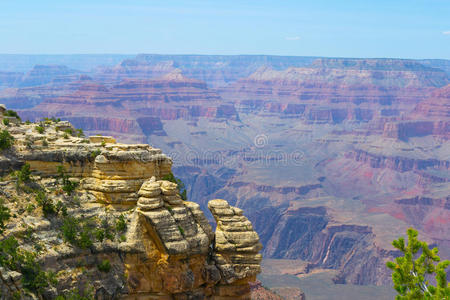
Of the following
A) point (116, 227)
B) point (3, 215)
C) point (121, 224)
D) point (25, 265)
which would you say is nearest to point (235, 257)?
point (121, 224)

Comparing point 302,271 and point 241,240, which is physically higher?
point 241,240

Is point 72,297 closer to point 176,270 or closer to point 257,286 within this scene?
point 176,270

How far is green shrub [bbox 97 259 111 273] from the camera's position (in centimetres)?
2992

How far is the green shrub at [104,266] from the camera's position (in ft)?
98.2

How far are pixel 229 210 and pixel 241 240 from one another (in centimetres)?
212

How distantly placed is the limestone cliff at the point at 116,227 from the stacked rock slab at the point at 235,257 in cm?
6

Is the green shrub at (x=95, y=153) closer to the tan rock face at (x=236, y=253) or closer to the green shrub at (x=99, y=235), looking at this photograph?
the green shrub at (x=99, y=235)

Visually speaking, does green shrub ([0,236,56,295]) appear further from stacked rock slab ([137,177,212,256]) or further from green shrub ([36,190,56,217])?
stacked rock slab ([137,177,212,256])

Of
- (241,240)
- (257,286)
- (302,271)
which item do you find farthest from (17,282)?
(302,271)

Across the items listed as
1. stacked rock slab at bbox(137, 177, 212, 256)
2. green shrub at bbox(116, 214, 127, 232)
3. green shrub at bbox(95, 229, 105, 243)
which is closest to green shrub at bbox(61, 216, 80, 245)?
green shrub at bbox(95, 229, 105, 243)

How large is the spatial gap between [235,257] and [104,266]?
8.02m

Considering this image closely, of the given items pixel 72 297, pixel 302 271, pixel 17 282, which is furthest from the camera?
pixel 302 271

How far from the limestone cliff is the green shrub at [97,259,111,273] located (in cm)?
5

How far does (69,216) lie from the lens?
30672 millimetres
